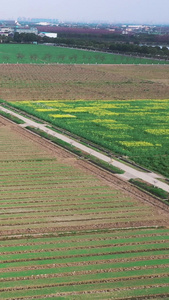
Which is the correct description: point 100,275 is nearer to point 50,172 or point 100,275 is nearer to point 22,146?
point 50,172

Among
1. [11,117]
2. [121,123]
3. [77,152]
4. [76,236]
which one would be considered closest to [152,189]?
[76,236]

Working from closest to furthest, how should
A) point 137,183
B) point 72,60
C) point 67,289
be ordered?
point 67,289 < point 137,183 < point 72,60

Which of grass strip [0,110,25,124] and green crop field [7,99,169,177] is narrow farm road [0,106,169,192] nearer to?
green crop field [7,99,169,177]

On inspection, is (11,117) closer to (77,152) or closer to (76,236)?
(77,152)

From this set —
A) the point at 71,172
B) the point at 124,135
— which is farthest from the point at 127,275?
the point at 124,135

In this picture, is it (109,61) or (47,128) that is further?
(109,61)

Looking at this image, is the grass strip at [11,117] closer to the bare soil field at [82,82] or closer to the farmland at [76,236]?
the bare soil field at [82,82]
